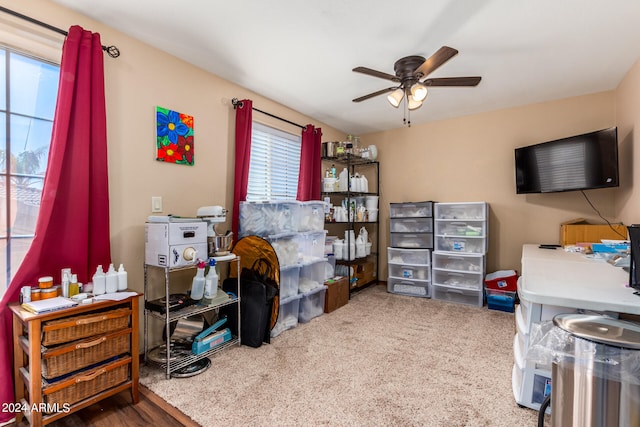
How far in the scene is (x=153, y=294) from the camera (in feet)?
7.70

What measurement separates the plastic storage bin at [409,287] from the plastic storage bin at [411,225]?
2.21 ft

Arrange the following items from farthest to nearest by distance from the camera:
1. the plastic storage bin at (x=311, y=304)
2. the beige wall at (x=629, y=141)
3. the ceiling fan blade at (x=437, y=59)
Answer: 1. the plastic storage bin at (x=311, y=304)
2. the beige wall at (x=629, y=141)
3. the ceiling fan blade at (x=437, y=59)

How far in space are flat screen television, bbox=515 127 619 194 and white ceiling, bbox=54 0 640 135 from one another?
61 cm

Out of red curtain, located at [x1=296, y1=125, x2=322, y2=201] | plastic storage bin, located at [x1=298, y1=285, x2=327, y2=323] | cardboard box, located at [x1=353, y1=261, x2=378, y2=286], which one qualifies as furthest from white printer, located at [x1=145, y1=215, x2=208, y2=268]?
cardboard box, located at [x1=353, y1=261, x2=378, y2=286]

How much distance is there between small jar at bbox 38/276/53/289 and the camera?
1657 mm

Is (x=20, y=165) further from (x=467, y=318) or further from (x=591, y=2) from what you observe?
(x=467, y=318)

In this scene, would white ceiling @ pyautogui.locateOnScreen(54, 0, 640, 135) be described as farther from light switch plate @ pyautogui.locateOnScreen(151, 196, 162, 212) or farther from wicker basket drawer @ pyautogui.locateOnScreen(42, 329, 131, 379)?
wicker basket drawer @ pyautogui.locateOnScreen(42, 329, 131, 379)

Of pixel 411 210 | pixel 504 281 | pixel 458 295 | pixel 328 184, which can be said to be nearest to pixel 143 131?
pixel 328 184

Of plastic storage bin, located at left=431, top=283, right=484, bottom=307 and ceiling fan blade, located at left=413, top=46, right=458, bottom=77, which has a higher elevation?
ceiling fan blade, located at left=413, top=46, right=458, bottom=77

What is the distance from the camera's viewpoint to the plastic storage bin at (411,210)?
400 cm

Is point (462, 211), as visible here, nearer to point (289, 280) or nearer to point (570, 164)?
point (570, 164)

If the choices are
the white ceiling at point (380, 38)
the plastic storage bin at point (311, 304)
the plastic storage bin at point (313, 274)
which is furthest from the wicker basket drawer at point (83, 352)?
the white ceiling at point (380, 38)

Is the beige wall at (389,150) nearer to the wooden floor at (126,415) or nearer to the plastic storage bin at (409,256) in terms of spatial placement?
the plastic storage bin at (409,256)

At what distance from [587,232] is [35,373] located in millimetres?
4278
